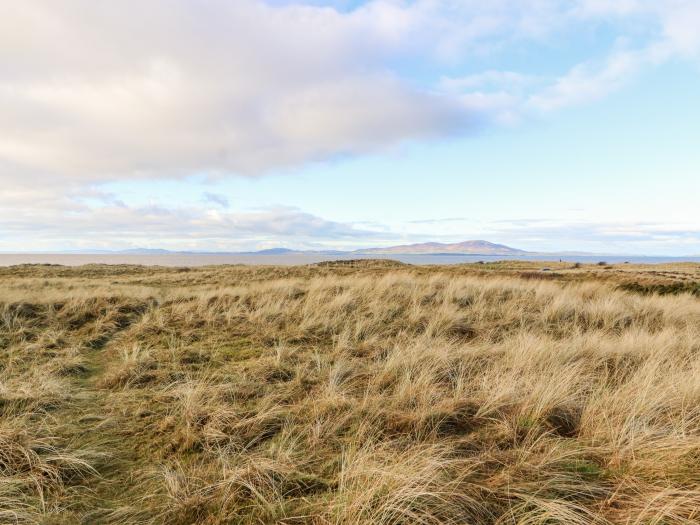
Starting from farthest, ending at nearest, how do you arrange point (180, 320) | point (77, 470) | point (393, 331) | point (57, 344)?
1. point (180, 320)
2. point (393, 331)
3. point (57, 344)
4. point (77, 470)

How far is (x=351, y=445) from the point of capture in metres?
3.15

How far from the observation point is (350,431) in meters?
3.49

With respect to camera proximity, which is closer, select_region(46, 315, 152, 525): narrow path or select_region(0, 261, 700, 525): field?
select_region(0, 261, 700, 525): field

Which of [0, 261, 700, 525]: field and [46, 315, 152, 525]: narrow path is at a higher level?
[0, 261, 700, 525]: field

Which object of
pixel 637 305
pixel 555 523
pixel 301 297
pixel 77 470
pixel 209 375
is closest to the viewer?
pixel 555 523

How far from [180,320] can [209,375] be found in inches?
175

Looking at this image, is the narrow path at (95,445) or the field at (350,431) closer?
the field at (350,431)

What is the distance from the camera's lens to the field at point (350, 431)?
2453mm

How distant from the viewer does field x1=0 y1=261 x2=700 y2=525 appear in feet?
8.05

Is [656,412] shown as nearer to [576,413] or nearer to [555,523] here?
[576,413]

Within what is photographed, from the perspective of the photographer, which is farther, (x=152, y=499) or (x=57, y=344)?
(x=57, y=344)

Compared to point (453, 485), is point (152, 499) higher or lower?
lower

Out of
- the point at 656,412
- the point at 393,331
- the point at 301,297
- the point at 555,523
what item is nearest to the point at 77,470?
the point at 555,523

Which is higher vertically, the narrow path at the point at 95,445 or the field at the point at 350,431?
the field at the point at 350,431
